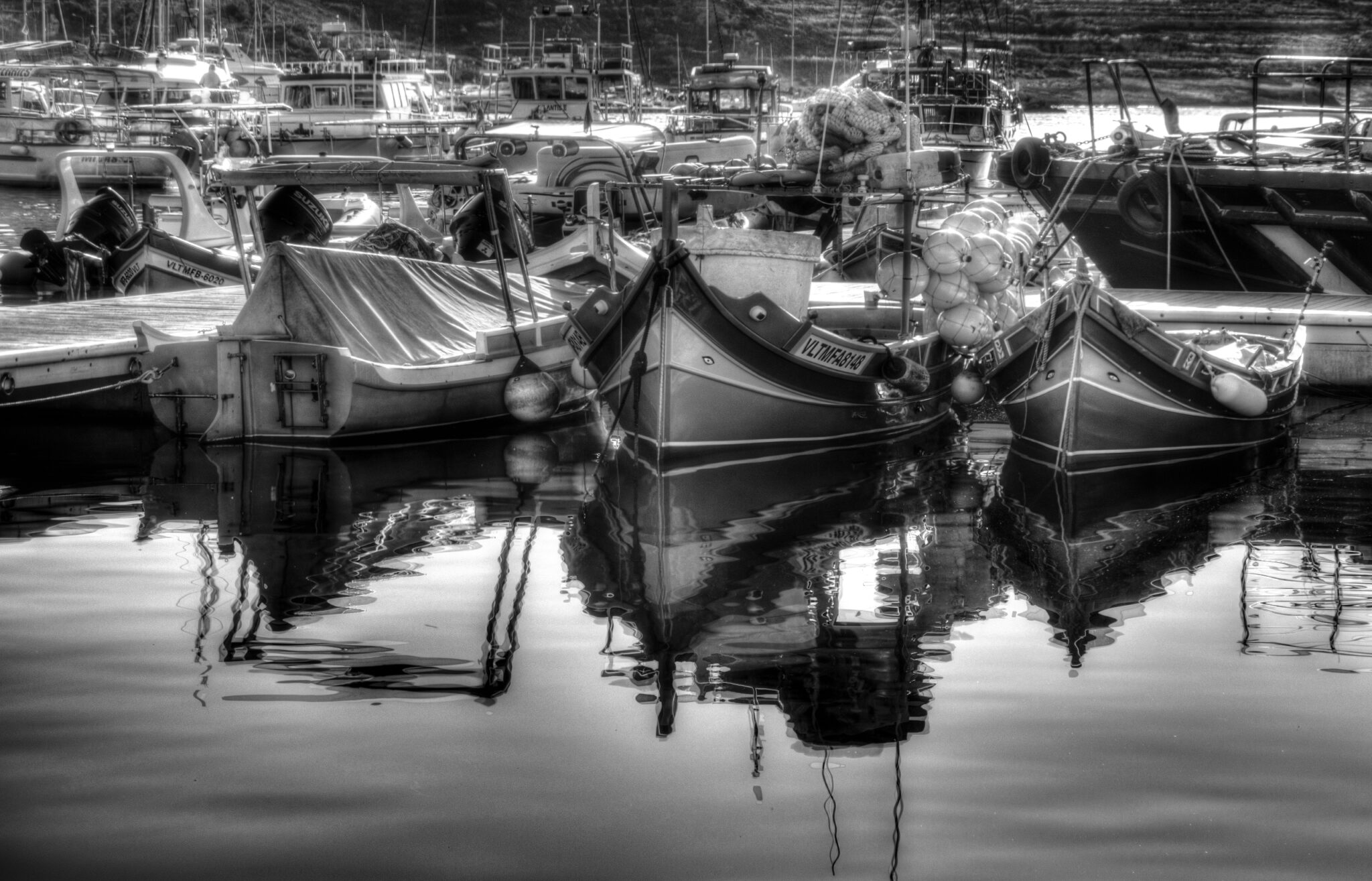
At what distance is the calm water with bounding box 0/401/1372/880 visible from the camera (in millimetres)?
4773

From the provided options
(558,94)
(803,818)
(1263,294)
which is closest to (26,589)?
(803,818)

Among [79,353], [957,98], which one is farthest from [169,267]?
[957,98]

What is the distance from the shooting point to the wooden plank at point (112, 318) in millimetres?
12438

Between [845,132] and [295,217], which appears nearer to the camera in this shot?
[845,132]

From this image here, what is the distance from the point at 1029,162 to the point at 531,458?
8.84 meters

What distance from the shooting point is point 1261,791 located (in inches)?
202

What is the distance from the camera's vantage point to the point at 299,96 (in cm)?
4253

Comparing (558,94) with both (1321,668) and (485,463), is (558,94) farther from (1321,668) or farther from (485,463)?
(1321,668)

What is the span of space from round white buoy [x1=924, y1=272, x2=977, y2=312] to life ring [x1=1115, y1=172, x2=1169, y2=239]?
544 cm

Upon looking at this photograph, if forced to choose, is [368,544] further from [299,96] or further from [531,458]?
[299,96]

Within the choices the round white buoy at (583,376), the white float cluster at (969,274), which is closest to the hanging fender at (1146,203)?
the white float cluster at (969,274)

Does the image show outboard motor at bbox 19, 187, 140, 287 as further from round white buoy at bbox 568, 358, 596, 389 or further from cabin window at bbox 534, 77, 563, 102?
cabin window at bbox 534, 77, 563, 102

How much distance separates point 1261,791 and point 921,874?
1422 millimetres

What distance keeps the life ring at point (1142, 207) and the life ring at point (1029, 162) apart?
45.0 inches
